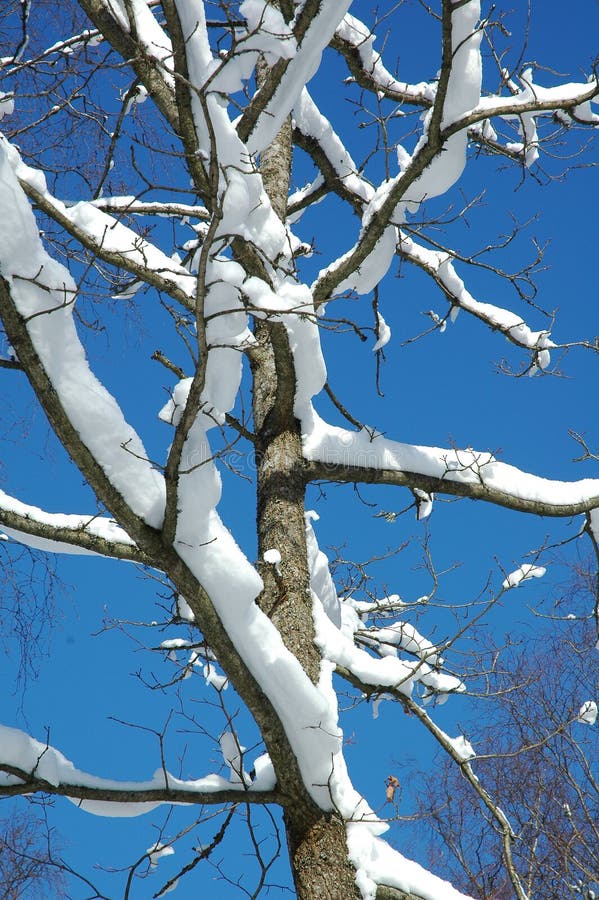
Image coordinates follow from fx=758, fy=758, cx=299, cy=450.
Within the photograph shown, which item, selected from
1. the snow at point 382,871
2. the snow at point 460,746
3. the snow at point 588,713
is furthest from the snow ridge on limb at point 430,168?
the snow at point 588,713

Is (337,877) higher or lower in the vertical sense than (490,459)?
lower

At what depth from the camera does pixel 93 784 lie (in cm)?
304

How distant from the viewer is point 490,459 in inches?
157

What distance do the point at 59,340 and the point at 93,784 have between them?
1797 mm

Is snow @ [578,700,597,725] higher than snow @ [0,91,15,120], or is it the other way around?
snow @ [0,91,15,120]

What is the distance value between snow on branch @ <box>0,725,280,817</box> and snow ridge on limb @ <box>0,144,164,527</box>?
1194mm

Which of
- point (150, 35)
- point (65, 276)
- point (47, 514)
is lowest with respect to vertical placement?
point (47, 514)

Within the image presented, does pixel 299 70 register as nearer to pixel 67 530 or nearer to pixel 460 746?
pixel 67 530

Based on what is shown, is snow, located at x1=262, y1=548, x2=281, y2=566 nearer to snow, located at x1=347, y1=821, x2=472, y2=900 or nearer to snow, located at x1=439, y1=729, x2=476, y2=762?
snow, located at x1=347, y1=821, x2=472, y2=900

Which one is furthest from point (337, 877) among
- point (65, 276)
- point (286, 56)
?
point (286, 56)

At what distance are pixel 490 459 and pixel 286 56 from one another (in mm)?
2237

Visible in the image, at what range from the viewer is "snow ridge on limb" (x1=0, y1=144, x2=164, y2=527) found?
93.3 inches

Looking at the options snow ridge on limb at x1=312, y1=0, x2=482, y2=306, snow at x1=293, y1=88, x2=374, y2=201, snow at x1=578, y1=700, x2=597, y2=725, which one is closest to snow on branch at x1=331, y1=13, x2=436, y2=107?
snow at x1=293, y1=88, x2=374, y2=201

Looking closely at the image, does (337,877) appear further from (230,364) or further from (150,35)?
(150,35)
